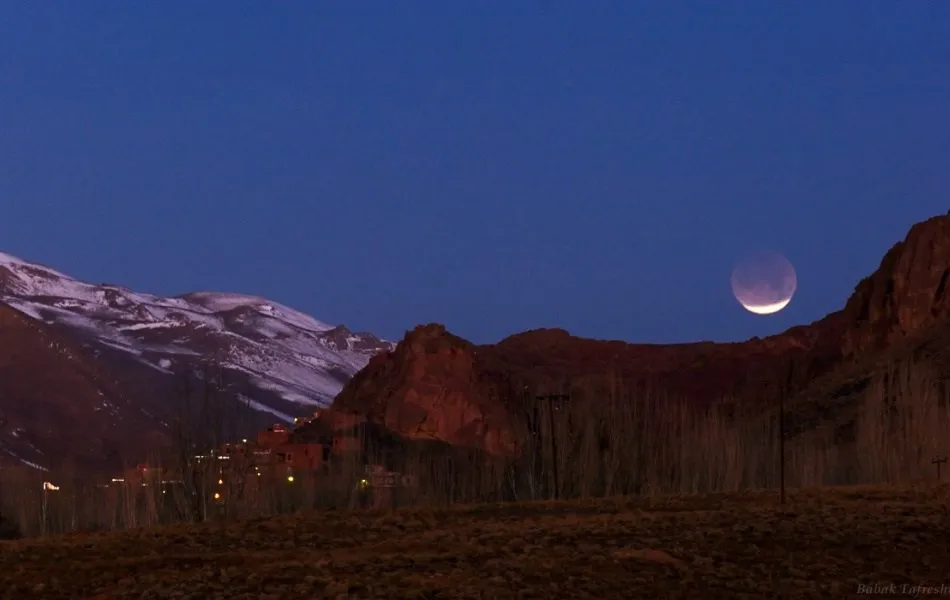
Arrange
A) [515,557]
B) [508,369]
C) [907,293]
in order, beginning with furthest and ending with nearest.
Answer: [508,369] → [907,293] → [515,557]

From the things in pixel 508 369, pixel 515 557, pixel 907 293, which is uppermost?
pixel 907 293

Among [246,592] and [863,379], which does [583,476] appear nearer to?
[246,592]

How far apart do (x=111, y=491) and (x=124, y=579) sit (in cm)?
1016

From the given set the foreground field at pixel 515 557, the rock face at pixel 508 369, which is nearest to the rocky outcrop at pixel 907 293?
the rock face at pixel 508 369

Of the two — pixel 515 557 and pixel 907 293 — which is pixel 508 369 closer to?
pixel 907 293

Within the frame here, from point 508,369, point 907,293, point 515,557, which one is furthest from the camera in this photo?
point 508,369

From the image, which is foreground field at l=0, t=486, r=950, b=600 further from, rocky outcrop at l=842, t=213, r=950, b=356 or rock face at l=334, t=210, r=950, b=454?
rocky outcrop at l=842, t=213, r=950, b=356

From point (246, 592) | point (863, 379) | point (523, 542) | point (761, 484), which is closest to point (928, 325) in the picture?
point (863, 379)

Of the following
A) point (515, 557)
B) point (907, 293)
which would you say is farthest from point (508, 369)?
point (515, 557)

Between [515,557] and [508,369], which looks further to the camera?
[508,369]

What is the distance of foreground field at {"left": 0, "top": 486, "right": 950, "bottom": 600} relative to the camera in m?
10.6

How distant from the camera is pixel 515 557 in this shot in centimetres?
1177

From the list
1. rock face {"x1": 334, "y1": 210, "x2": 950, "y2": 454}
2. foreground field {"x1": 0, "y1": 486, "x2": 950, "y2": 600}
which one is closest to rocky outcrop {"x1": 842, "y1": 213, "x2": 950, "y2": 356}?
rock face {"x1": 334, "y1": 210, "x2": 950, "y2": 454}

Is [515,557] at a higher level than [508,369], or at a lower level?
lower
